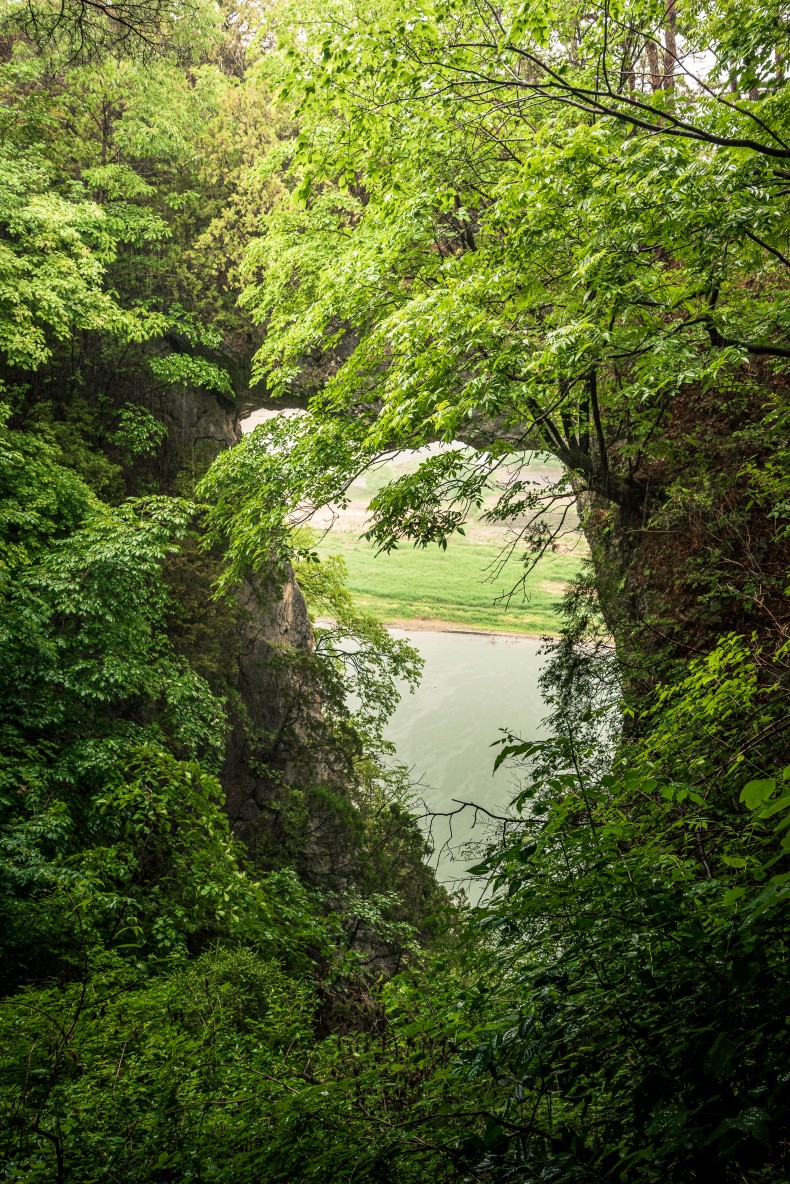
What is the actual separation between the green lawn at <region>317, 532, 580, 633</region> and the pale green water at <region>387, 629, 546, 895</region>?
881mm

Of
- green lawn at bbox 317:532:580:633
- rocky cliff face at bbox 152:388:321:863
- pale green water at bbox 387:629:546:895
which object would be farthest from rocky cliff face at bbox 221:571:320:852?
green lawn at bbox 317:532:580:633

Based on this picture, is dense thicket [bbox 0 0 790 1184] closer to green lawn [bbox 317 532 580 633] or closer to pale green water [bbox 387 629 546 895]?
pale green water [bbox 387 629 546 895]

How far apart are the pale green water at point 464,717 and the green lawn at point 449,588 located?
0.88 metres

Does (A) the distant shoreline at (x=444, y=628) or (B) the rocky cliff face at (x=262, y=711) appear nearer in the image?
(B) the rocky cliff face at (x=262, y=711)

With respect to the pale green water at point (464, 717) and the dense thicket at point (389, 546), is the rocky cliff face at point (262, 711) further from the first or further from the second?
the pale green water at point (464, 717)

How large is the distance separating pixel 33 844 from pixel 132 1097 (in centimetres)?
250

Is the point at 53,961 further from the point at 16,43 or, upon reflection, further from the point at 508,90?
the point at 16,43

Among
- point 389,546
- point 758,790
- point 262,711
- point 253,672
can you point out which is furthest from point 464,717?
point 758,790

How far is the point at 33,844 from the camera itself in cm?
458

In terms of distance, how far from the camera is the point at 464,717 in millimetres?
20078

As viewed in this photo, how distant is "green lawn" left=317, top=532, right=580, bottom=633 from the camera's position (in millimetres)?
25594

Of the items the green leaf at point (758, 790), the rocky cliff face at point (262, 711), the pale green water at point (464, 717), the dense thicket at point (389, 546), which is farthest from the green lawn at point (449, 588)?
the green leaf at point (758, 790)

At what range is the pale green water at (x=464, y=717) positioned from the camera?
17.2 m

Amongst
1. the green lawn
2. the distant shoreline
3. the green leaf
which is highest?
the green lawn
